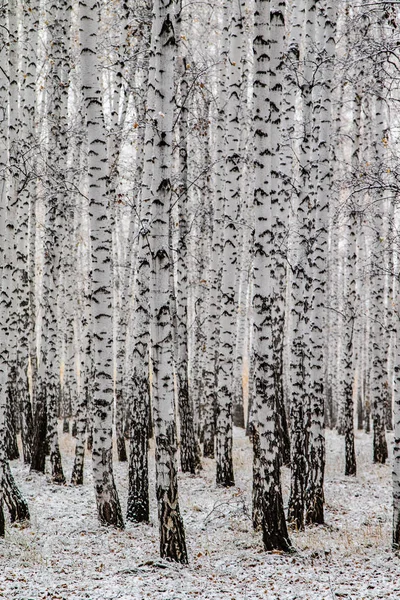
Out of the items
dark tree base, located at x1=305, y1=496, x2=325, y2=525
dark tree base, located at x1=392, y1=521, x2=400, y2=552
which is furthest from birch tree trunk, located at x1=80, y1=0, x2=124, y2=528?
dark tree base, located at x1=392, y1=521, x2=400, y2=552

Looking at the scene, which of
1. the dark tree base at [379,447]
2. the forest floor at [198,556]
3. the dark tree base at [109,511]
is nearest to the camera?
the forest floor at [198,556]

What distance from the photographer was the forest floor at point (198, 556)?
19.7 feet

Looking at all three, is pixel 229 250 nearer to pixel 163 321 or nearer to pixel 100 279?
pixel 100 279

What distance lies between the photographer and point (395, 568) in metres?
6.75

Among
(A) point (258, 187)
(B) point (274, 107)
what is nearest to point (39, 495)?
(A) point (258, 187)

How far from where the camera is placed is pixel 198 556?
7.30m

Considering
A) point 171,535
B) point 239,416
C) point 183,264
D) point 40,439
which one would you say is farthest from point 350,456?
point 239,416

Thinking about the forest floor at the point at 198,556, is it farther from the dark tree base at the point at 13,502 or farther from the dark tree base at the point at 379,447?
the dark tree base at the point at 379,447

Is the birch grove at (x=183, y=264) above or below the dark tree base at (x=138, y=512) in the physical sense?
above

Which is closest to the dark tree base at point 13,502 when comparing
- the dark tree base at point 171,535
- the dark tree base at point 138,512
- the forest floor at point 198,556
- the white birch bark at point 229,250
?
the forest floor at point 198,556

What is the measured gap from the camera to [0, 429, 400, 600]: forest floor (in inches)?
236

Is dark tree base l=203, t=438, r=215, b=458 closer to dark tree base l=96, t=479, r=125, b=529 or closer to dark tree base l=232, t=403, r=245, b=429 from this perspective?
dark tree base l=96, t=479, r=125, b=529

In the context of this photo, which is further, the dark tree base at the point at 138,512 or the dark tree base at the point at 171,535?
→ the dark tree base at the point at 138,512

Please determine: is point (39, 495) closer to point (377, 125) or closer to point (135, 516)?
point (135, 516)
